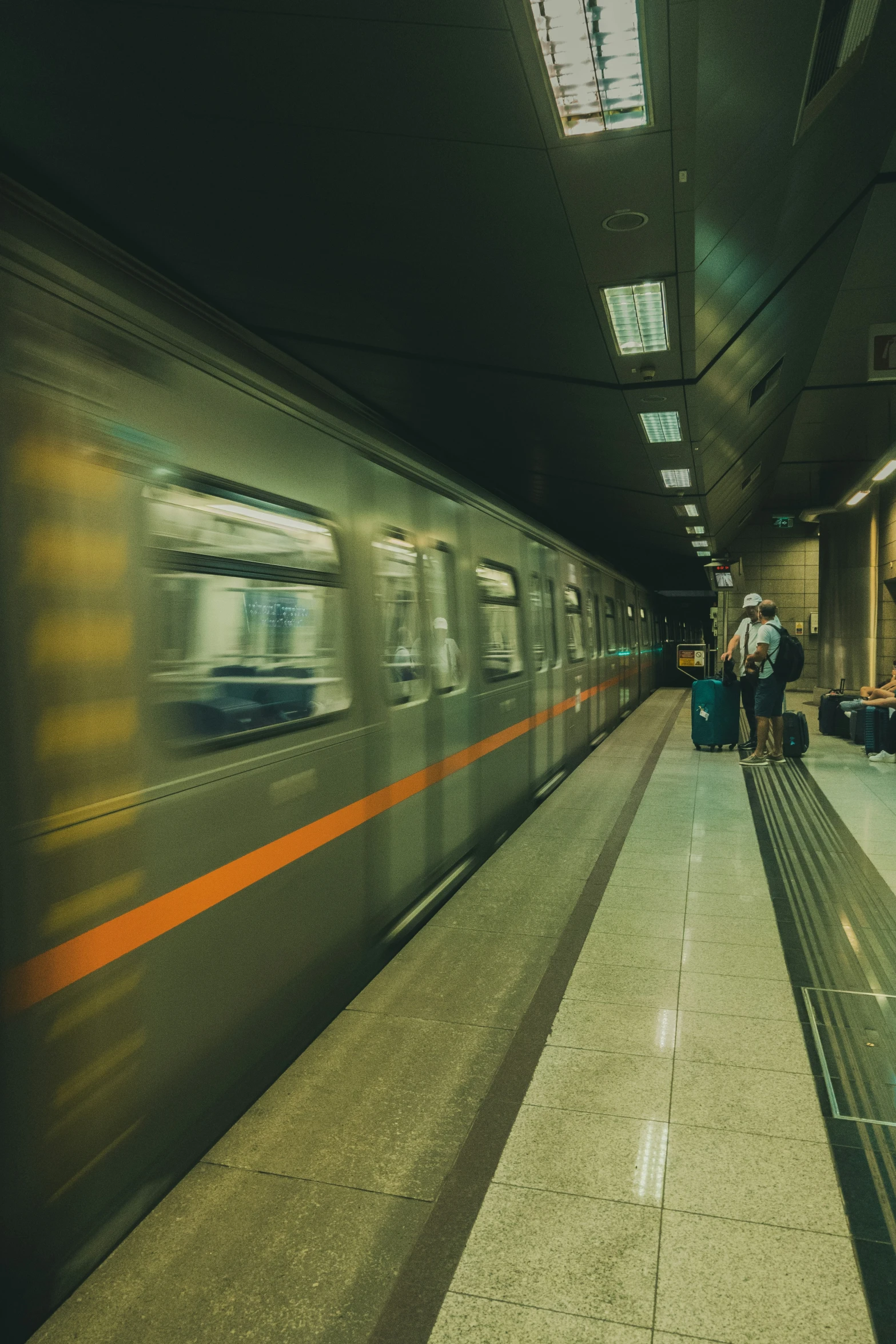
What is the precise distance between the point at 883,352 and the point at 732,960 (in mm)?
4728

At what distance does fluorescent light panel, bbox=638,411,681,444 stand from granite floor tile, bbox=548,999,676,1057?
14.9ft

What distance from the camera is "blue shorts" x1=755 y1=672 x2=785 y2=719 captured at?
9383mm

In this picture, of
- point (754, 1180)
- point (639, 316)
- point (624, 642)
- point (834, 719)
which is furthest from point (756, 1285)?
point (624, 642)

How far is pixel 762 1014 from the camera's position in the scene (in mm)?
3639

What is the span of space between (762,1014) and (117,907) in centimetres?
263

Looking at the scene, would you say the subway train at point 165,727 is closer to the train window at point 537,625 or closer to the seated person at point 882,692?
the train window at point 537,625

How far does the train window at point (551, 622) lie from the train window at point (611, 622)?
4.20m

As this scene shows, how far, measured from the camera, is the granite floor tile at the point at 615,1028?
3.39 metres

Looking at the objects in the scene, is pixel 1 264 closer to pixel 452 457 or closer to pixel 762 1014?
pixel 762 1014

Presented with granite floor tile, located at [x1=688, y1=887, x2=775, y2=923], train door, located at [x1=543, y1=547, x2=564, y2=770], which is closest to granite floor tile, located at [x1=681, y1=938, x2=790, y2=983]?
granite floor tile, located at [x1=688, y1=887, x2=775, y2=923]

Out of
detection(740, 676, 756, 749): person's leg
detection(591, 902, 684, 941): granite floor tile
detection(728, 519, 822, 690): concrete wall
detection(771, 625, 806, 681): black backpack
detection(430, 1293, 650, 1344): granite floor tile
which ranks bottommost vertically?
detection(430, 1293, 650, 1344): granite floor tile

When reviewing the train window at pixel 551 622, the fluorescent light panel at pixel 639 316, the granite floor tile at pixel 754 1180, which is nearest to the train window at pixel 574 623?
the train window at pixel 551 622

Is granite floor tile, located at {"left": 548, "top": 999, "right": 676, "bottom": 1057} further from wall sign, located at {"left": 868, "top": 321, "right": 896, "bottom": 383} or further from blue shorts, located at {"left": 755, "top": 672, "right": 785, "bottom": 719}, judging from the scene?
blue shorts, located at {"left": 755, "top": 672, "right": 785, "bottom": 719}

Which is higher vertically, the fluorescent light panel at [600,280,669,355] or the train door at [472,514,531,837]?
the fluorescent light panel at [600,280,669,355]
